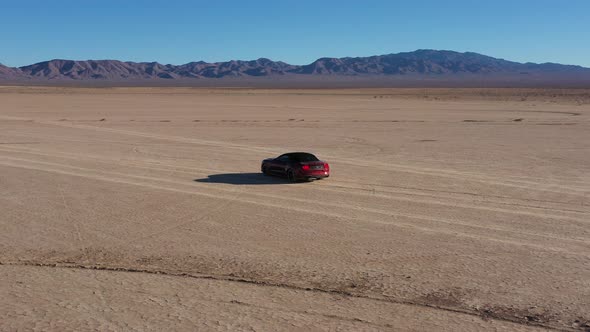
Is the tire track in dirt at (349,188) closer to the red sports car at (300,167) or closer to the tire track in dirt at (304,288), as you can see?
the red sports car at (300,167)

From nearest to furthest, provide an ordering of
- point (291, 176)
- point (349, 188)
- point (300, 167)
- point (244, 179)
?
point (349, 188) → point (300, 167) → point (291, 176) → point (244, 179)

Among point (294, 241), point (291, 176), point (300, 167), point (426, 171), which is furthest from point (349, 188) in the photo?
point (294, 241)

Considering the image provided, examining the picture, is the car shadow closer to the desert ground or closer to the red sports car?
the desert ground

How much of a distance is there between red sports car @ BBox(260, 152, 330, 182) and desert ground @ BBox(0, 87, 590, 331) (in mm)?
372

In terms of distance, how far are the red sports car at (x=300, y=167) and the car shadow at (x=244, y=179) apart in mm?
318

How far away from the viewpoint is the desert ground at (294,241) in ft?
31.4

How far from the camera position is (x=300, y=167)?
67.8 feet

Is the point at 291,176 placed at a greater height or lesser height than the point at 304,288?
greater

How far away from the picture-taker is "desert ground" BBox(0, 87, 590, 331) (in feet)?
31.4

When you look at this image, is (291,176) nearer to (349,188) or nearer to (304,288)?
(349,188)

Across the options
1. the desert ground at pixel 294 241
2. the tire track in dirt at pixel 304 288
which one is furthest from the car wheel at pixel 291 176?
the tire track in dirt at pixel 304 288

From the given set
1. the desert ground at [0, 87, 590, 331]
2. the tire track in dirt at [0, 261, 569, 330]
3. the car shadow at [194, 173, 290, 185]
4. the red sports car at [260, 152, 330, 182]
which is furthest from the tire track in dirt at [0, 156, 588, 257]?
the tire track in dirt at [0, 261, 569, 330]

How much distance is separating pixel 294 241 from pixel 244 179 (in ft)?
27.7

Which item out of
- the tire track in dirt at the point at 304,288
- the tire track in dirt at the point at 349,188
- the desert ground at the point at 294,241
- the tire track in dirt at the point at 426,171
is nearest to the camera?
the tire track in dirt at the point at 304,288
